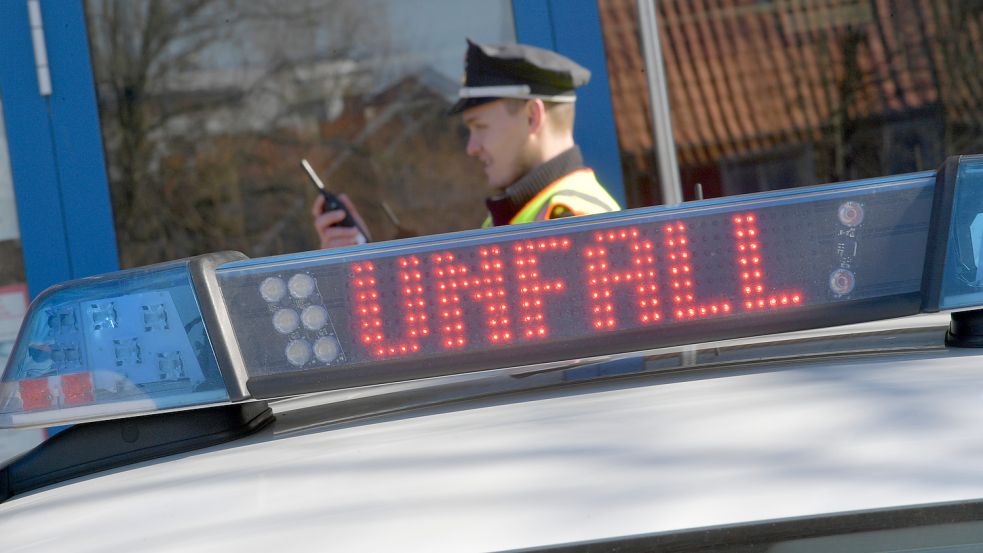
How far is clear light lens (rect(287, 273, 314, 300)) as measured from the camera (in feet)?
3.98

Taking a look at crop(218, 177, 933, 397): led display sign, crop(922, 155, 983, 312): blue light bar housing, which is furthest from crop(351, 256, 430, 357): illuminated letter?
crop(922, 155, 983, 312): blue light bar housing

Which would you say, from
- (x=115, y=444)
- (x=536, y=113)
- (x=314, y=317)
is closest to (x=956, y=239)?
(x=314, y=317)

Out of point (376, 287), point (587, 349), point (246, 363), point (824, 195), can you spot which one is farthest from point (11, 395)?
point (824, 195)

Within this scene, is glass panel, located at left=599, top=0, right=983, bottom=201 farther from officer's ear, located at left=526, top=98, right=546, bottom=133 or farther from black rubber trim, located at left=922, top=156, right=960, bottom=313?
black rubber trim, located at left=922, top=156, right=960, bottom=313

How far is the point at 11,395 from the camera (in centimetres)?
126

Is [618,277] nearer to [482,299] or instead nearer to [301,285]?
[482,299]

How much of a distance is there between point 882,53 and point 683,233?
3.12 m

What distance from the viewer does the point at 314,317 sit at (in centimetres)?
122

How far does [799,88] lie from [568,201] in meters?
1.83

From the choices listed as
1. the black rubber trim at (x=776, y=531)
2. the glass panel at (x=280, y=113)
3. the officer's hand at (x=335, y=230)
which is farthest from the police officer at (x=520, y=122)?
the black rubber trim at (x=776, y=531)

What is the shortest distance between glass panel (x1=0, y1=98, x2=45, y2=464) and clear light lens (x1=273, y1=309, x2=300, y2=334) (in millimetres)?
2944

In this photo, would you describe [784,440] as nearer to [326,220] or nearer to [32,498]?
[32,498]

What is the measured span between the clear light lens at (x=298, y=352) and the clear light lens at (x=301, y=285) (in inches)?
2.2

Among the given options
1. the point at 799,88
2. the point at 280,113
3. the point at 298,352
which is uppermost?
the point at 280,113
